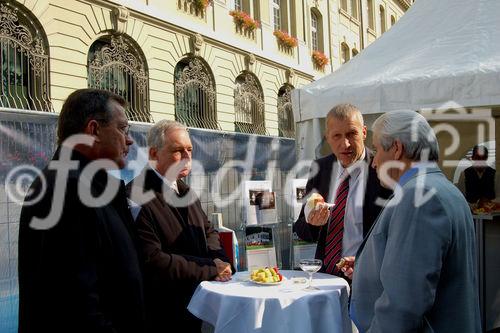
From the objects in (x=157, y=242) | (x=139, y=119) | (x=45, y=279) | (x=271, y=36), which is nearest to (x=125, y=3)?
(x=139, y=119)

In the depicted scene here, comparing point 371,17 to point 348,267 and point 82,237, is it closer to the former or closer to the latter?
point 348,267

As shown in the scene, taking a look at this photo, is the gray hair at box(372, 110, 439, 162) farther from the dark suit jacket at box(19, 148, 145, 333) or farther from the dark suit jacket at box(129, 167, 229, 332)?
the dark suit jacket at box(129, 167, 229, 332)

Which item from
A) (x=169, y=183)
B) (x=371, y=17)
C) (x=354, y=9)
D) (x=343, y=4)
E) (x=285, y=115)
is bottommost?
(x=169, y=183)

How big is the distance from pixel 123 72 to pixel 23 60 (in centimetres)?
248

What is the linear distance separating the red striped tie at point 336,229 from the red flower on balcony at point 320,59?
60.0 feet

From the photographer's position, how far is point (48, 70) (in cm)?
959

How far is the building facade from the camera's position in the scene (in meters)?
9.40

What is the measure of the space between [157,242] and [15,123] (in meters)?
2.58

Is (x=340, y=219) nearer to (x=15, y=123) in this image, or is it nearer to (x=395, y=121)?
(x=395, y=121)

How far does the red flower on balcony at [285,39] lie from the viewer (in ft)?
57.4

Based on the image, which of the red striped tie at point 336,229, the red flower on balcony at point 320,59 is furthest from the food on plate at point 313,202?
the red flower on balcony at point 320,59

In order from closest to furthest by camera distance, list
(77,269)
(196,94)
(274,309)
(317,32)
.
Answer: (77,269), (274,309), (196,94), (317,32)

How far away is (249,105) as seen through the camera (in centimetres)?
1627

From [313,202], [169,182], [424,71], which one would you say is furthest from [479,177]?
[169,182]
